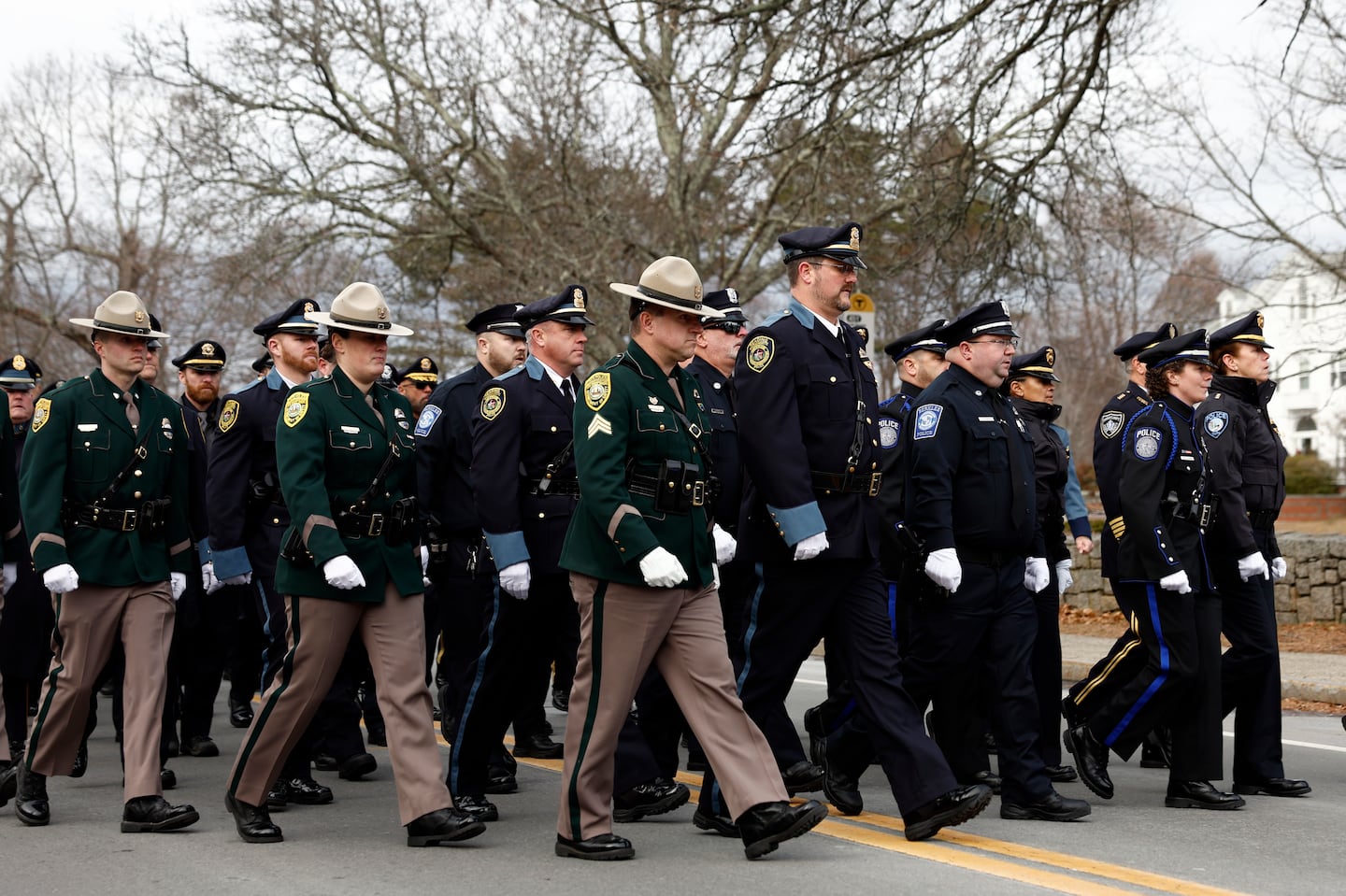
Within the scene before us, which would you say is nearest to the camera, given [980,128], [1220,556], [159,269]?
[1220,556]

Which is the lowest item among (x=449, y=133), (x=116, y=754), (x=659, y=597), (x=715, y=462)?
(x=116, y=754)

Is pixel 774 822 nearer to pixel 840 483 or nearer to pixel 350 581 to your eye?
pixel 840 483

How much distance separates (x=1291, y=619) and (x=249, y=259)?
1626cm

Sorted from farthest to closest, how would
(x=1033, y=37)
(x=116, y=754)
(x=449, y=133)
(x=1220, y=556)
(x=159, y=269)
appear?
(x=159, y=269) < (x=449, y=133) < (x=1033, y=37) < (x=116, y=754) < (x=1220, y=556)

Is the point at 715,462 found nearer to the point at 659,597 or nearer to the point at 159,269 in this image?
the point at 659,597

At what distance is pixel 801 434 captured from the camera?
635cm

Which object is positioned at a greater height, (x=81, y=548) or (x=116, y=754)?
(x=81, y=548)

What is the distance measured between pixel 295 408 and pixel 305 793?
200 cm

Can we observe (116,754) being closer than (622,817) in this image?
No

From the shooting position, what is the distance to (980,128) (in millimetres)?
14852

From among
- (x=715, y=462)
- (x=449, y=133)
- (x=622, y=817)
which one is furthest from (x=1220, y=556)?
(x=449, y=133)

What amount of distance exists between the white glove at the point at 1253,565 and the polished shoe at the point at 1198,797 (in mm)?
1048

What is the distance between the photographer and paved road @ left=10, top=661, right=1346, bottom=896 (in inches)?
220

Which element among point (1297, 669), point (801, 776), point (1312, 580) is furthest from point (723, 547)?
point (1312, 580)
